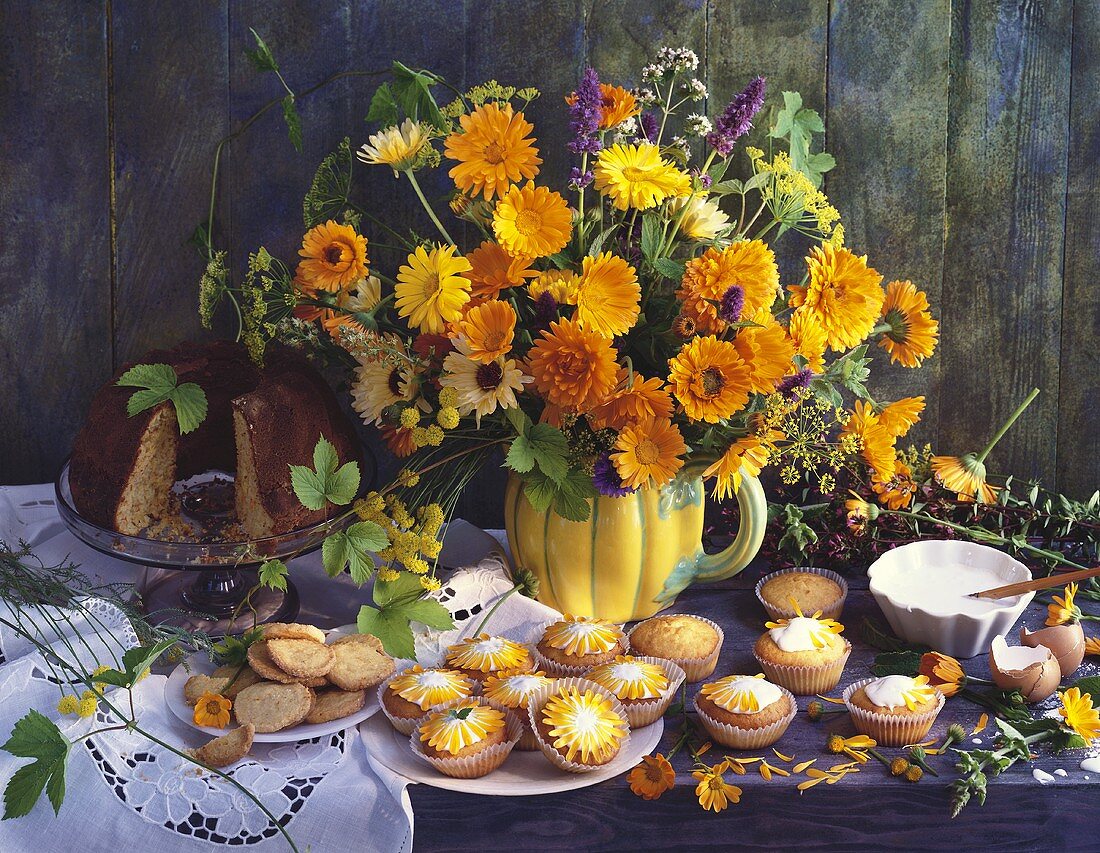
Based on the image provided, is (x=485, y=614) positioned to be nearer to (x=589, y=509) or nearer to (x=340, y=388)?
(x=589, y=509)

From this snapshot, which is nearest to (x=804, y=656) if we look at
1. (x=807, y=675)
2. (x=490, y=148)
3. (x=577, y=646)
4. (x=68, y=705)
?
(x=807, y=675)

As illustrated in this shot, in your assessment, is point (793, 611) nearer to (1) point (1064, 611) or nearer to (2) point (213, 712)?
(1) point (1064, 611)

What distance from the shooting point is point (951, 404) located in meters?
1.50

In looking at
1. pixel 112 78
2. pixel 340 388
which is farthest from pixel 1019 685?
pixel 112 78

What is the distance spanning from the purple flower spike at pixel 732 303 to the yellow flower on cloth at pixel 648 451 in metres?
0.11

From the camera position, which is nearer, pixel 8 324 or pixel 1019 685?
pixel 1019 685

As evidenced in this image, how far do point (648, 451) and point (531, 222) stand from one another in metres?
0.25

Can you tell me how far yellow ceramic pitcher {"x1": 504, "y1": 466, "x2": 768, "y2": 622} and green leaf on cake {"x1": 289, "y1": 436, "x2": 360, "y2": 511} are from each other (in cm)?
21

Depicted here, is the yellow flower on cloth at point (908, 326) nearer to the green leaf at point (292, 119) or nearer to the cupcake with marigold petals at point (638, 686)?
the cupcake with marigold petals at point (638, 686)

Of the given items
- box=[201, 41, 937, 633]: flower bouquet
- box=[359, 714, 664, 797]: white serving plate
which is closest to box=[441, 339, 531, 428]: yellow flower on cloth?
box=[201, 41, 937, 633]: flower bouquet

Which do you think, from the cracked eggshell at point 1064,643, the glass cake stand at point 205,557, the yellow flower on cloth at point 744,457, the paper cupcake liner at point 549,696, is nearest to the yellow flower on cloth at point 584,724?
the paper cupcake liner at point 549,696

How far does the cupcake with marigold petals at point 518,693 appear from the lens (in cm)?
94

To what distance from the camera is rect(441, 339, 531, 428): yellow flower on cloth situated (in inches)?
39.2

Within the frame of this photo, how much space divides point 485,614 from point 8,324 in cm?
84
